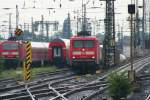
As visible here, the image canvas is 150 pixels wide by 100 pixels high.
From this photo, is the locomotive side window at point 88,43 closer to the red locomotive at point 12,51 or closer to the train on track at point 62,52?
the train on track at point 62,52

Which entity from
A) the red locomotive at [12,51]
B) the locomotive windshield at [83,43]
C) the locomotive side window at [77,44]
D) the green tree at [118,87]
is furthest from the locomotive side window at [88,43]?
the green tree at [118,87]

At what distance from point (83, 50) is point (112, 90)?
17.9 meters

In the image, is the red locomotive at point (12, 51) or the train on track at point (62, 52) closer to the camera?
the train on track at point (62, 52)

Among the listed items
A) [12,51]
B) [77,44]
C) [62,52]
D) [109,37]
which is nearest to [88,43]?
[77,44]

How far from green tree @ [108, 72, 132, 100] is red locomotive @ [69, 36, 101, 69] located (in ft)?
56.3

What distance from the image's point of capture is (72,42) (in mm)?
37969

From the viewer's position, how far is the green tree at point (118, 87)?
1977 centimetres

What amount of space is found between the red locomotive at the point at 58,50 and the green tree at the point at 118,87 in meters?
24.0

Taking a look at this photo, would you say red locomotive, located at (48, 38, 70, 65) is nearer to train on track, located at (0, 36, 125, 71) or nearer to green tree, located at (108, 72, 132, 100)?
train on track, located at (0, 36, 125, 71)

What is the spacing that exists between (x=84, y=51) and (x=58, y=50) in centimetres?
837

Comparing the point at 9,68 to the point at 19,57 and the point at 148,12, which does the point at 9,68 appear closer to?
the point at 19,57

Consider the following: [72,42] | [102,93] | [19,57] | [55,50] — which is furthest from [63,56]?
[102,93]

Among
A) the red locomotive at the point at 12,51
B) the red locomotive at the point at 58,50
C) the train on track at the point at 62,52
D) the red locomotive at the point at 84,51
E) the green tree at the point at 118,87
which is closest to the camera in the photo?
the green tree at the point at 118,87

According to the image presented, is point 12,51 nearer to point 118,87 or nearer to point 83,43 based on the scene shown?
point 83,43
